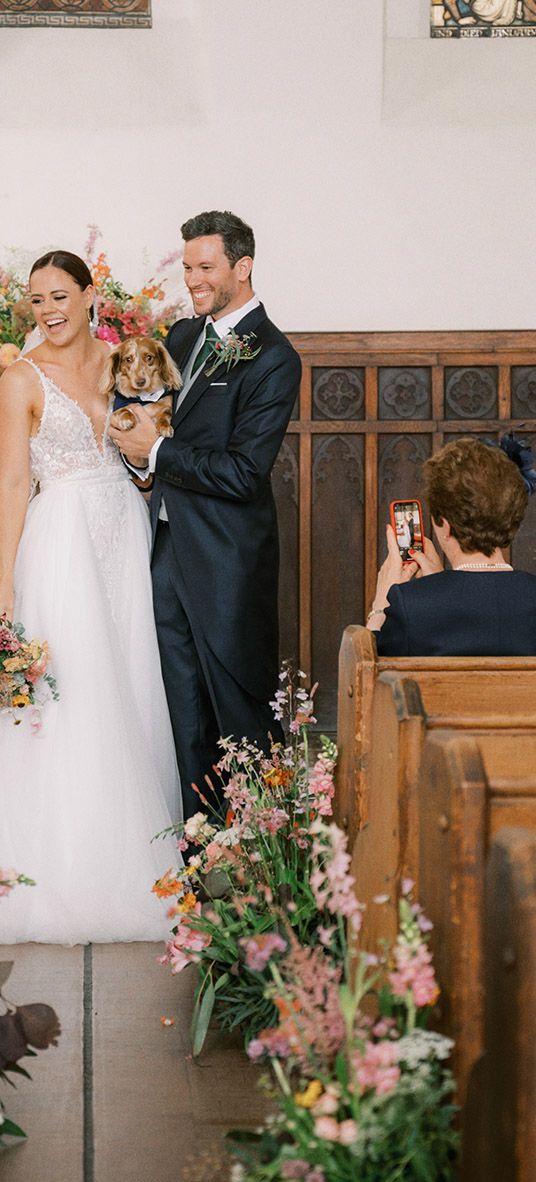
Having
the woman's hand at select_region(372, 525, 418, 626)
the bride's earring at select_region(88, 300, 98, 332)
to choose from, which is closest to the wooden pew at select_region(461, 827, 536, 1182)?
the woman's hand at select_region(372, 525, 418, 626)

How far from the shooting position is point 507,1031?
1556 millimetres

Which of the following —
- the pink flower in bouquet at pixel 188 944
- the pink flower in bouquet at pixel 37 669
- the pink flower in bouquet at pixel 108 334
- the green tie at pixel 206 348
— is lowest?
the pink flower in bouquet at pixel 188 944

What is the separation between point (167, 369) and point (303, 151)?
10.6 feet

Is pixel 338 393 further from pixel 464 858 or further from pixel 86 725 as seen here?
pixel 464 858

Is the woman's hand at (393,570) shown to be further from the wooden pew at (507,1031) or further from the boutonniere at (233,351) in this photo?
the wooden pew at (507,1031)

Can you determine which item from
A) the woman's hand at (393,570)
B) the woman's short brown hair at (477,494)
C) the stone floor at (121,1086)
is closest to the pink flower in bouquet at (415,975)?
the stone floor at (121,1086)

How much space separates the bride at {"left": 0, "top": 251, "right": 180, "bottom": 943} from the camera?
155 inches

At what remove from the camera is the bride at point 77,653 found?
3.95 metres

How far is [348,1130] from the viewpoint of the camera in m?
1.62

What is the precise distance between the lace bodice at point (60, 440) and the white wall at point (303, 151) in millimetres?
3037

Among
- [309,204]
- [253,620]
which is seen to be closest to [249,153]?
[309,204]

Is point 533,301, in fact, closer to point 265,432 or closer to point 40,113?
point 40,113

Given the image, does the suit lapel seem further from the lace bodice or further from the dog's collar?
the lace bodice

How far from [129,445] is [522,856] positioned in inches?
114
